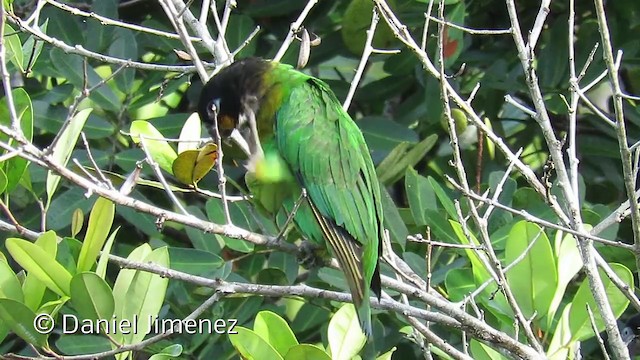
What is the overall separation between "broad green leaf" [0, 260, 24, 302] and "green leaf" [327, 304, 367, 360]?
2.54ft

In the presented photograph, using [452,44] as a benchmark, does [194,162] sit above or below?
below

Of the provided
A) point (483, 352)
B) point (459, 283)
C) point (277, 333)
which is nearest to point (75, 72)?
point (277, 333)

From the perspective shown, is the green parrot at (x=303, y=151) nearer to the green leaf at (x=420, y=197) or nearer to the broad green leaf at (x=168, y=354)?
the green leaf at (x=420, y=197)

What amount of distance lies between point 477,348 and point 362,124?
1275 mm

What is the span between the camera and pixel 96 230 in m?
2.31

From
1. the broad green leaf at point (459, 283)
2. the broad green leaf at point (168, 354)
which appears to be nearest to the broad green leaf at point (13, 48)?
the broad green leaf at point (168, 354)

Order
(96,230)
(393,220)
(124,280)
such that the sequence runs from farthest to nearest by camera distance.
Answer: (393,220) < (124,280) < (96,230)

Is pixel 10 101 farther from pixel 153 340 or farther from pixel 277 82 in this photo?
pixel 277 82

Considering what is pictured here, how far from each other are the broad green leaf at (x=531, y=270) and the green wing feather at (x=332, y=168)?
1.24 feet

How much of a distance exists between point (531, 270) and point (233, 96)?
1071 mm

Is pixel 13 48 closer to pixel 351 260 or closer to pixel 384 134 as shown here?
pixel 351 260

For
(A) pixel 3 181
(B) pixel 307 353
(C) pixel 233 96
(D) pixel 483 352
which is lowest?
(D) pixel 483 352

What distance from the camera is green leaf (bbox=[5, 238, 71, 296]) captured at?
2.20m

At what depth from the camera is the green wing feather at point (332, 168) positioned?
266cm
